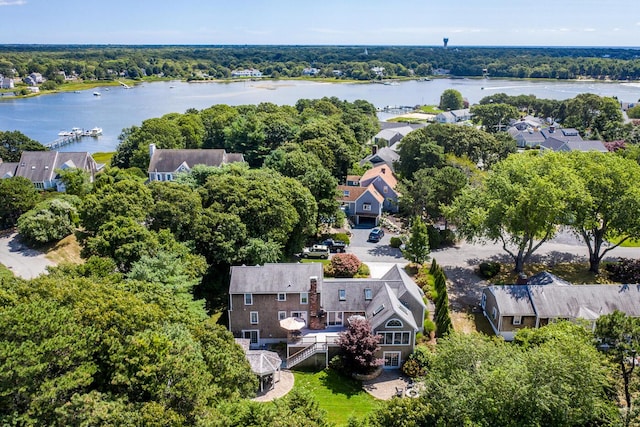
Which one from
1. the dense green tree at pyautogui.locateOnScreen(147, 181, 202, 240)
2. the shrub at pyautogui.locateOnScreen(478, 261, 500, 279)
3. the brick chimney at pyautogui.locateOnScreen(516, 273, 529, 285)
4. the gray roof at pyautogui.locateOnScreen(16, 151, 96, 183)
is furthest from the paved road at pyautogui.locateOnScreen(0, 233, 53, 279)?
the brick chimney at pyautogui.locateOnScreen(516, 273, 529, 285)

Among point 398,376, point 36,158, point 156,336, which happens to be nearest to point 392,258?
point 398,376

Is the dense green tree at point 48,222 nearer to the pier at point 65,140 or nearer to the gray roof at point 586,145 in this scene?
the pier at point 65,140

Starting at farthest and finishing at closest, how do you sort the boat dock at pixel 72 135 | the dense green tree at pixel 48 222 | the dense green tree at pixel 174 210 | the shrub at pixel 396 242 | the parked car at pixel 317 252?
the boat dock at pixel 72 135, the shrub at pixel 396 242, the parked car at pixel 317 252, the dense green tree at pixel 48 222, the dense green tree at pixel 174 210

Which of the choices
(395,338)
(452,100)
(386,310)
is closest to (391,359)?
(395,338)

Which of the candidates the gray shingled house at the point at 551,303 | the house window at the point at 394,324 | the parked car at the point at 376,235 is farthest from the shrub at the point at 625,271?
the house window at the point at 394,324

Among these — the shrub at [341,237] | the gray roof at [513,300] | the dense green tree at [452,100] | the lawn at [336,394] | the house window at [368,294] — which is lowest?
the lawn at [336,394]

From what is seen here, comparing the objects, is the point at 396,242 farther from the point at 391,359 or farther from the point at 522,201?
the point at 391,359

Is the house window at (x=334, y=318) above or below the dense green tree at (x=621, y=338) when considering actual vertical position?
below
